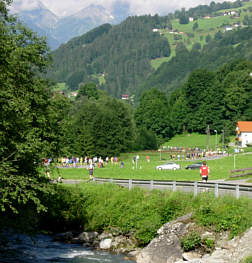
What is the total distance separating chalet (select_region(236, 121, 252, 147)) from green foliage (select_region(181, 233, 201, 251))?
112 meters

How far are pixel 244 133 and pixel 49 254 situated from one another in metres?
113

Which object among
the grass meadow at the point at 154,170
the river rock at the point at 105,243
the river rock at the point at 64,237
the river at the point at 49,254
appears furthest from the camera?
the grass meadow at the point at 154,170

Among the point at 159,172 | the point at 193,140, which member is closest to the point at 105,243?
the point at 159,172

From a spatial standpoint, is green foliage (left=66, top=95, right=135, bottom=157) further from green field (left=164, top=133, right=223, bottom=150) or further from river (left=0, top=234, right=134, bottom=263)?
river (left=0, top=234, right=134, bottom=263)

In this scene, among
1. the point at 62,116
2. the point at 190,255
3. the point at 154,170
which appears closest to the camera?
the point at 190,255

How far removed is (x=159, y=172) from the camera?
65312 millimetres

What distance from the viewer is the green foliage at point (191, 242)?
26.6 meters

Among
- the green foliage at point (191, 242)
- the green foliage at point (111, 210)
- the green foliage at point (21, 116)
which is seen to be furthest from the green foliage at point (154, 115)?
the green foliage at point (191, 242)

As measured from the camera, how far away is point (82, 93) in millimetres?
185750

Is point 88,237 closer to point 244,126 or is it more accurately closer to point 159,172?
point 159,172

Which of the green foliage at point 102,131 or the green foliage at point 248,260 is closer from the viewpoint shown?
the green foliage at point 248,260

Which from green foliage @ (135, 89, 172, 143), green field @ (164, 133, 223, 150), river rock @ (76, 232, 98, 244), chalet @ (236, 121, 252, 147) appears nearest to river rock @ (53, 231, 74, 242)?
river rock @ (76, 232, 98, 244)

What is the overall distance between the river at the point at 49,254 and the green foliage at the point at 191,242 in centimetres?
366

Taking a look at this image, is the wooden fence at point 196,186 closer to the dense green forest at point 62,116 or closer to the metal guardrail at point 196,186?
the metal guardrail at point 196,186
